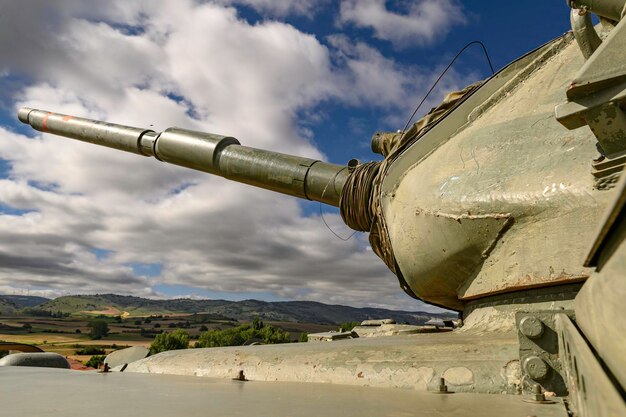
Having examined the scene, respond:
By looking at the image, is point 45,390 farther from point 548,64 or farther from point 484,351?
point 548,64

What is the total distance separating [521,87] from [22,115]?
9.63 meters

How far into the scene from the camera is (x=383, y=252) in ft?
18.0

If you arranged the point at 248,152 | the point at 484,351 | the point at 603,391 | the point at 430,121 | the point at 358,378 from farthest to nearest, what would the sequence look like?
the point at 248,152 < the point at 430,121 < the point at 358,378 < the point at 484,351 < the point at 603,391

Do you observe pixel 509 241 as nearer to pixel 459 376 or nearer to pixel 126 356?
pixel 459 376

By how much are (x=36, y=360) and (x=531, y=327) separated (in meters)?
5.16

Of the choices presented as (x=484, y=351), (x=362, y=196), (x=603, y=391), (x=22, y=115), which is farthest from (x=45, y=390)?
(x=22, y=115)

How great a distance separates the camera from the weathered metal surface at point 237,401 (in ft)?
7.30

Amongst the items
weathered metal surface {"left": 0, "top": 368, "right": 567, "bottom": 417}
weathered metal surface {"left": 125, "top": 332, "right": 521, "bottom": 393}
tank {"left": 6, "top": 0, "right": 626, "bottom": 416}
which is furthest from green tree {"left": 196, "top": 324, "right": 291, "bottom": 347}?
weathered metal surface {"left": 0, "top": 368, "right": 567, "bottom": 417}

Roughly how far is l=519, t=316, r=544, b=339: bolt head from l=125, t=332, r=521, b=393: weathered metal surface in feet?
1.05

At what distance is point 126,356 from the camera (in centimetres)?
579

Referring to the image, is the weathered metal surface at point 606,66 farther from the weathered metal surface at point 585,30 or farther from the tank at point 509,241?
the weathered metal surface at point 585,30

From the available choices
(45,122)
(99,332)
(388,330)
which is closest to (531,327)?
(388,330)

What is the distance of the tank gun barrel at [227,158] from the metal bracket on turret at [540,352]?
3.84m

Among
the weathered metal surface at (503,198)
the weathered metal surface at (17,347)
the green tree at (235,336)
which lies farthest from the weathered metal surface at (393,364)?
the green tree at (235,336)
